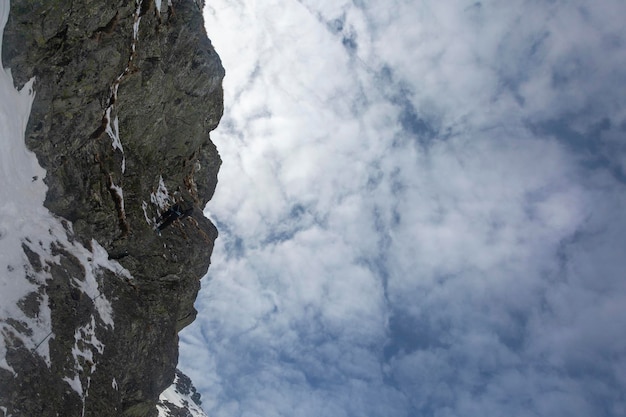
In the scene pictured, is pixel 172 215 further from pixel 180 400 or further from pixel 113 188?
pixel 180 400

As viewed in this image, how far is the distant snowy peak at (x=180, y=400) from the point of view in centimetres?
7812

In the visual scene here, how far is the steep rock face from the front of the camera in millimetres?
16969

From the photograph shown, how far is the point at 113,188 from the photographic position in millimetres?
23562

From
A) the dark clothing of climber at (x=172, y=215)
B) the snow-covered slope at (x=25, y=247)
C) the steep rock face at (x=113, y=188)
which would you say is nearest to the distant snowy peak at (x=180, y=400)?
the dark clothing of climber at (x=172, y=215)

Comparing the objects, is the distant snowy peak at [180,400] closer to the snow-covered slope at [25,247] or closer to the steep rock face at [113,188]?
the steep rock face at [113,188]

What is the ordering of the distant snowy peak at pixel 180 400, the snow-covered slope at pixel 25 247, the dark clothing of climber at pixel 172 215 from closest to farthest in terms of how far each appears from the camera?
the snow-covered slope at pixel 25 247 → the dark clothing of climber at pixel 172 215 → the distant snowy peak at pixel 180 400

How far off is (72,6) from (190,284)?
18.2m

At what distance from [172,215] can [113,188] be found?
234 inches

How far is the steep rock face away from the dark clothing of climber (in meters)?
0.16

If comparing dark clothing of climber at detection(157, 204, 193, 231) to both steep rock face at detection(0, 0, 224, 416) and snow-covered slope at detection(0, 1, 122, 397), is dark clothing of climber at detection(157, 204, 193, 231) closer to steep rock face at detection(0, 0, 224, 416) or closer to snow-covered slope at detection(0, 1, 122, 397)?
steep rock face at detection(0, 0, 224, 416)

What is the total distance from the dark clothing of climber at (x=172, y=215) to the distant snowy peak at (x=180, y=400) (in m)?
53.6

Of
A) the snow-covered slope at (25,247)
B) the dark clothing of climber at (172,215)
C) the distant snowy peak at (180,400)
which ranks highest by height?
A: the distant snowy peak at (180,400)

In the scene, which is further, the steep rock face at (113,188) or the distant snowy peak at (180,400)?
the distant snowy peak at (180,400)

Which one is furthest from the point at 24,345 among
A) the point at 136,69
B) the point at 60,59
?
the point at 136,69
